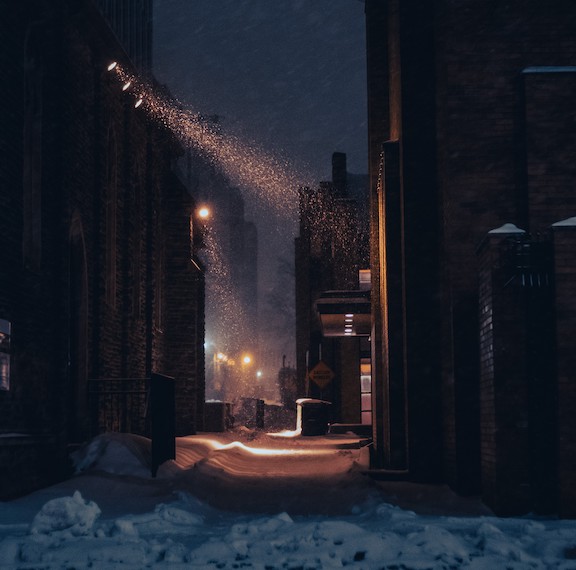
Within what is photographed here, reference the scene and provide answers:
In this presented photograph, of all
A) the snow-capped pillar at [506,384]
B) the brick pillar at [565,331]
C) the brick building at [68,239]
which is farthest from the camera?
the brick building at [68,239]

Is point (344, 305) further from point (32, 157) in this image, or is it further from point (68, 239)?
point (32, 157)

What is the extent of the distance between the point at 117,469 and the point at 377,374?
6.71 meters

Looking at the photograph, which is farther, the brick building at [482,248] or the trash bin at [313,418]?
the trash bin at [313,418]

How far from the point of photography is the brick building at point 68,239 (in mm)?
13836

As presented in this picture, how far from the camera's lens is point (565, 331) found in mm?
10375

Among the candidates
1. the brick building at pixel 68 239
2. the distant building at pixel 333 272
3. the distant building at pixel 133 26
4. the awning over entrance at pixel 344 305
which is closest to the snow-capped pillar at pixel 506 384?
the brick building at pixel 68 239

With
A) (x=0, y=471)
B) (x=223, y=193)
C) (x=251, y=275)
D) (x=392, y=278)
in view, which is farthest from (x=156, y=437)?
(x=251, y=275)

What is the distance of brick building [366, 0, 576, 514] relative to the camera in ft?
35.0

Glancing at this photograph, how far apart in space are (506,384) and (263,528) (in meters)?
3.47

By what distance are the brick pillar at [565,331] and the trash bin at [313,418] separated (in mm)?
24121

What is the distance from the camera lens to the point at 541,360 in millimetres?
10805

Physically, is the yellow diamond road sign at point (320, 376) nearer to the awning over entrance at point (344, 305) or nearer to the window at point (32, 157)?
the awning over entrance at point (344, 305)

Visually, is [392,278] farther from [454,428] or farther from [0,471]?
[0,471]

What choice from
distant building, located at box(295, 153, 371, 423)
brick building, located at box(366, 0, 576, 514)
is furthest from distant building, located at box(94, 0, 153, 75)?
distant building, located at box(295, 153, 371, 423)
